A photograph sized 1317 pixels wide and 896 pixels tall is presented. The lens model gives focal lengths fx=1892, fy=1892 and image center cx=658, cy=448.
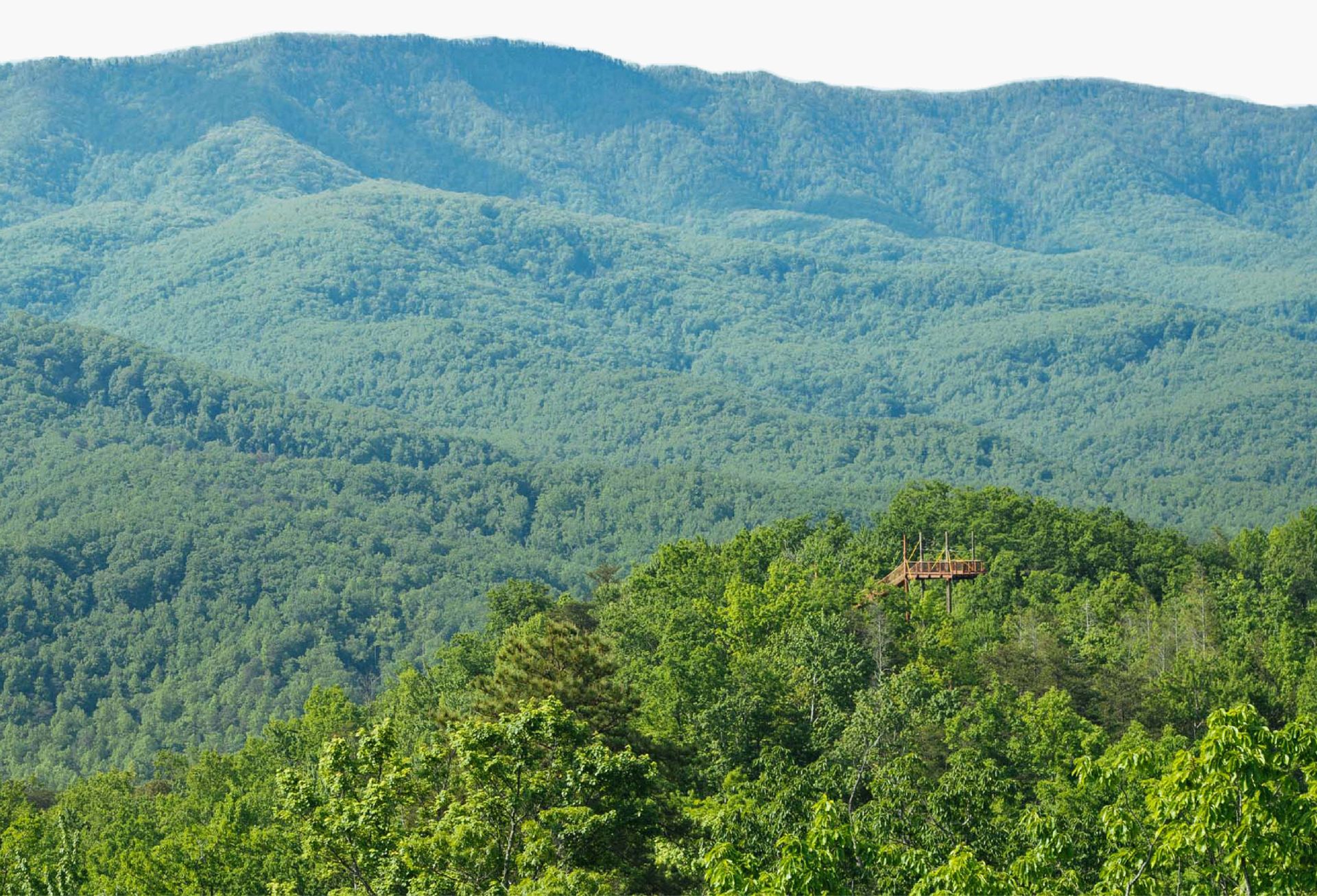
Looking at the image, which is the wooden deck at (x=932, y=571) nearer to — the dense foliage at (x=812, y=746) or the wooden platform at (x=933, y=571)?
the wooden platform at (x=933, y=571)

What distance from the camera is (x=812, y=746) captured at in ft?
188

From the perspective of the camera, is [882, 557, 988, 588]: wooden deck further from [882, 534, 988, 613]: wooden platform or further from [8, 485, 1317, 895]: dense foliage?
[8, 485, 1317, 895]: dense foliage

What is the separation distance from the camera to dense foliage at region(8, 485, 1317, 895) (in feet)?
92.5

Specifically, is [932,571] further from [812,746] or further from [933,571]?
[812,746]

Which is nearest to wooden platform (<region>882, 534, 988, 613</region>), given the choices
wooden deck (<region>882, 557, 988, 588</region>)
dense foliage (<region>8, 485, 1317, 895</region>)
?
wooden deck (<region>882, 557, 988, 588</region>)

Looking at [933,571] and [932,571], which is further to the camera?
[932,571]

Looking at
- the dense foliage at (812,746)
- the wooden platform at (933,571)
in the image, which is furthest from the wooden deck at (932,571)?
the dense foliage at (812,746)

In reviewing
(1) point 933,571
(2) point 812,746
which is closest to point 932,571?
(1) point 933,571

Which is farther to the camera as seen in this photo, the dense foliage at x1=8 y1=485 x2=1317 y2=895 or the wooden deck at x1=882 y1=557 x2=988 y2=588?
the wooden deck at x1=882 y1=557 x2=988 y2=588

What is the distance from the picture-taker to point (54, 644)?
19138cm

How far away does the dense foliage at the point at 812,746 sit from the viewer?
92.5 feet

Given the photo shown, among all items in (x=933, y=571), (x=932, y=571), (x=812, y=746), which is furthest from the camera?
(x=932, y=571)

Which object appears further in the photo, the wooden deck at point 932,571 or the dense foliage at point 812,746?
the wooden deck at point 932,571

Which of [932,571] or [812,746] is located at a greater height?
[812,746]
